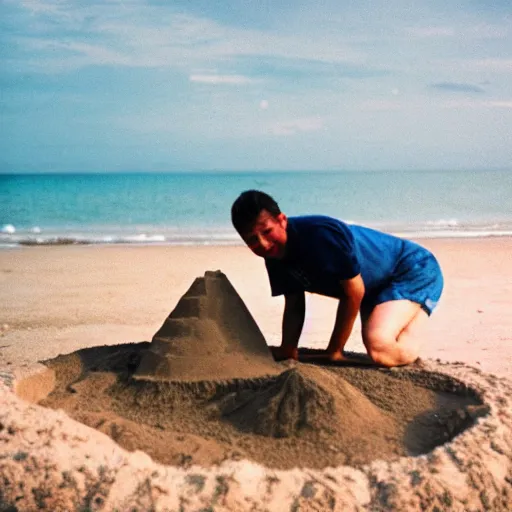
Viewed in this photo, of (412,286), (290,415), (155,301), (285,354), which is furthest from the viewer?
(155,301)

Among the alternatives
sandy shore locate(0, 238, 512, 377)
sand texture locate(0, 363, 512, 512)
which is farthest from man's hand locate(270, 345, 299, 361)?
sandy shore locate(0, 238, 512, 377)

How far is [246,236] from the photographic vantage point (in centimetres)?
284

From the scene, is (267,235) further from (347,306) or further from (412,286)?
(412,286)

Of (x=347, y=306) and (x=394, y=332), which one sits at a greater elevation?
(x=347, y=306)

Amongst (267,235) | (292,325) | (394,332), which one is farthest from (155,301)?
(267,235)

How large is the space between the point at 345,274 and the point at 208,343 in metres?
0.66

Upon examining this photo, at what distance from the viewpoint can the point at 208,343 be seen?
9.21ft

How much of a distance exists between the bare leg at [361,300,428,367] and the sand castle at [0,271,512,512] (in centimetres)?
12

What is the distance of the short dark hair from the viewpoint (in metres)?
2.77

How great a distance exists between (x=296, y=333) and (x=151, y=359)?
2.50 ft

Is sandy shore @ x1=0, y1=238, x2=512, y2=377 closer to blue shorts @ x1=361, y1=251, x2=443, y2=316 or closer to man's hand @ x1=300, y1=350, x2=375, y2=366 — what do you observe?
blue shorts @ x1=361, y1=251, x2=443, y2=316

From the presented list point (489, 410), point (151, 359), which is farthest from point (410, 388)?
point (151, 359)

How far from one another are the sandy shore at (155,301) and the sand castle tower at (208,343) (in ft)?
4.64

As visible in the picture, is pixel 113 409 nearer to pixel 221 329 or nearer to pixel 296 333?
pixel 221 329
